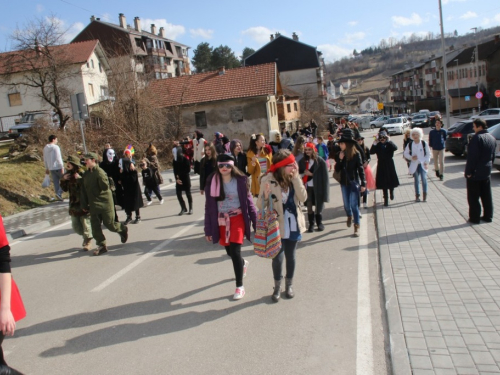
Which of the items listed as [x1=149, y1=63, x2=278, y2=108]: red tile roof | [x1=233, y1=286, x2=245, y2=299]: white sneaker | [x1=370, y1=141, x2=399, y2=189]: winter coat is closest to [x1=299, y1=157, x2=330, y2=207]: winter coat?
[x1=233, y1=286, x2=245, y2=299]: white sneaker

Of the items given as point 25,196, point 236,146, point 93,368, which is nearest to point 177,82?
point 25,196

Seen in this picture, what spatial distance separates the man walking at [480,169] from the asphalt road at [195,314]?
189cm

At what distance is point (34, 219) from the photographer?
1191 cm

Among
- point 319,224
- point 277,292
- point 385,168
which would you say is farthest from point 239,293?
point 385,168

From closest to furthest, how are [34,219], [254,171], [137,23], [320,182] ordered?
[320,182]
[254,171]
[34,219]
[137,23]

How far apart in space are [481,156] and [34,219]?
10.6 meters

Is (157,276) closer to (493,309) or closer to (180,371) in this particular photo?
(180,371)

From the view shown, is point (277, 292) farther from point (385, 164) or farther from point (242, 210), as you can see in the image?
point (385, 164)

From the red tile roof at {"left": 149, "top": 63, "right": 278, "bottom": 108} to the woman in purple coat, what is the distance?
2981cm

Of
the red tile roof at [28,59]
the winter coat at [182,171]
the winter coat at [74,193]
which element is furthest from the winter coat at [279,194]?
the red tile roof at [28,59]

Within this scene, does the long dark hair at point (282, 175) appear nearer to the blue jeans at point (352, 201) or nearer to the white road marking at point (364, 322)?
the white road marking at point (364, 322)

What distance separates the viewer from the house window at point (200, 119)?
36781 millimetres

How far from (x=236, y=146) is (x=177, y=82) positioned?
3052 centimetres

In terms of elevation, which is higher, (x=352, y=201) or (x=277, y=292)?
(x=352, y=201)
